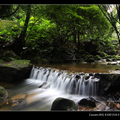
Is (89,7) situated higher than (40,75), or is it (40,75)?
(89,7)

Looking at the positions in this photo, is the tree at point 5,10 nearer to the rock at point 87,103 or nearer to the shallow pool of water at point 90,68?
the shallow pool of water at point 90,68

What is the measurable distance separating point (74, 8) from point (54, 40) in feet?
15.0

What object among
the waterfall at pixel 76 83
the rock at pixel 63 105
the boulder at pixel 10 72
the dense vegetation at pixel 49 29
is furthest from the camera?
the dense vegetation at pixel 49 29

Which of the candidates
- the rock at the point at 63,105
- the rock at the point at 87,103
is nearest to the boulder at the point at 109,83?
the rock at the point at 87,103

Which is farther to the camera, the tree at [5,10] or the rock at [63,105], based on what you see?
the tree at [5,10]

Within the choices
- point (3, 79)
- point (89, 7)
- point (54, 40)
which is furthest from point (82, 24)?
point (3, 79)

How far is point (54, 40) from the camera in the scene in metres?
12.6

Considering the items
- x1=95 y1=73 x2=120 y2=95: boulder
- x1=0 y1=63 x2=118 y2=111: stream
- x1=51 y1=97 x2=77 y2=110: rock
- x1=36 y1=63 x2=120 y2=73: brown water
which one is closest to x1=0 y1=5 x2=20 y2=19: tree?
x1=0 y1=63 x2=118 y2=111: stream

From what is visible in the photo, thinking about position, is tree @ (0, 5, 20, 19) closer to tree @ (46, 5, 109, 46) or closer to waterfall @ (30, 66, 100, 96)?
tree @ (46, 5, 109, 46)

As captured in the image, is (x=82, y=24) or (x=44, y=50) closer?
(x=82, y=24)

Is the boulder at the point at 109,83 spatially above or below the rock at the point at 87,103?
above

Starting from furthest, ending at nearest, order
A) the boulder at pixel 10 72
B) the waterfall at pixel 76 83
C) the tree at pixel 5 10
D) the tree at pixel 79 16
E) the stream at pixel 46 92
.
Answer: the tree at pixel 79 16, the boulder at pixel 10 72, the tree at pixel 5 10, the waterfall at pixel 76 83, the stream at pixel 46 92

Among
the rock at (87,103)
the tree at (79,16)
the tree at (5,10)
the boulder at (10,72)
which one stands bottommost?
the rock at (87,103)
